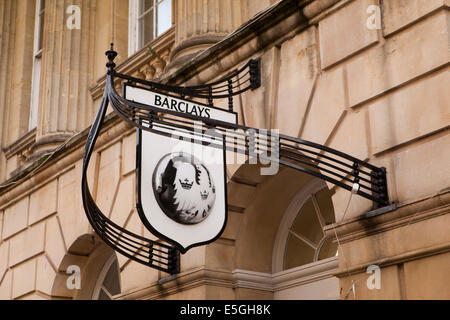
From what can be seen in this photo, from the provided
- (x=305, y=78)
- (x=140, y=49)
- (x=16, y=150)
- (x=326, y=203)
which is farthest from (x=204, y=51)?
(x=16, y=150)

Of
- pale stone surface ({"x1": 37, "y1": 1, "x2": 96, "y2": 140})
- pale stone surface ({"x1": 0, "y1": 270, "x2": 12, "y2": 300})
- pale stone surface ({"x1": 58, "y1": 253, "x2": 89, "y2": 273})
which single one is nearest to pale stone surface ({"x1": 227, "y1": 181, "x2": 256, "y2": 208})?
pale stone surface ({"x1": 58, "y1": 253, "x2": 89, "y2": 273})

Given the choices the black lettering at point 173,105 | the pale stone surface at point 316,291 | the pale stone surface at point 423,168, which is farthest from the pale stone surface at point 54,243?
the pale stone surface at point 423,168

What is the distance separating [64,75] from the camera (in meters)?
14.5

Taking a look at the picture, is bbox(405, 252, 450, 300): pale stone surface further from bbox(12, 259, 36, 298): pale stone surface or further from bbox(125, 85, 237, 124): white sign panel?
bbox(12, 259, 36, 298): pale stone surface

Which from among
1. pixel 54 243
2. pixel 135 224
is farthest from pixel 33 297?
pixel 135 224

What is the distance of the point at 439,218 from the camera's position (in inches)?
271

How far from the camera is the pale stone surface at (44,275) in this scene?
12.6 m

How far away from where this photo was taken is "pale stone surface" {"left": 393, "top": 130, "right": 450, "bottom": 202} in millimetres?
7020

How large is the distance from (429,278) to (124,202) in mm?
5331

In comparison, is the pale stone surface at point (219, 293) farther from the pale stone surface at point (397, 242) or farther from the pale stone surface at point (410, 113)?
the pale stone surface at point (410, 113)

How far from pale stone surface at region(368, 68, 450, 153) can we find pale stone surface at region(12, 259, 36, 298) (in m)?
7.18

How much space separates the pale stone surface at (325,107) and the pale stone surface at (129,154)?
10.9ft
